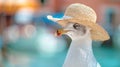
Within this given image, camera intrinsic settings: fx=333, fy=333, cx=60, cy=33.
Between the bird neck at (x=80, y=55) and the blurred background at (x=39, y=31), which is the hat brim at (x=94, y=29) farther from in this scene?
the blurred background at (x=39, y=31)

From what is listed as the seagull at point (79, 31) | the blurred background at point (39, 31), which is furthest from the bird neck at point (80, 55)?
the blurred background at point (39, 31)

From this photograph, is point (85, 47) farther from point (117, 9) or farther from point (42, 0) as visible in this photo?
point (42, 0)

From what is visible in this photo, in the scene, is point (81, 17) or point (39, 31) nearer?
point (81, 17)

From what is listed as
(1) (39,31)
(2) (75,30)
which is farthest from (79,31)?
(1) (39,31)

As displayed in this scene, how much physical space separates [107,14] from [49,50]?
3391 mm

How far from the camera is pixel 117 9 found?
8914mm

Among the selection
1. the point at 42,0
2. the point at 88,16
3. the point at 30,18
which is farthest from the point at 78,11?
the point at 42,0

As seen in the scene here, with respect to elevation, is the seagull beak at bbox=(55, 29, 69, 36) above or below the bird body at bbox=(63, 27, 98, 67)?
above

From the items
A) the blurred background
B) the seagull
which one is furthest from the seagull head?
the blurred background

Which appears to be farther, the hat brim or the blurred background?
the blurred background

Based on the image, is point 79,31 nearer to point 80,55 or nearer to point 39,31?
point 80,55

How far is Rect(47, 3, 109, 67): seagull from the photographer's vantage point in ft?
1.89

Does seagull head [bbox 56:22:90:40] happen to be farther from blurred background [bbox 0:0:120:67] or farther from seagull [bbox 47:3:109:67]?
blurred background [bbox 0:0:120:67]

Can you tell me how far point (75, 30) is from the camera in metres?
0.59
